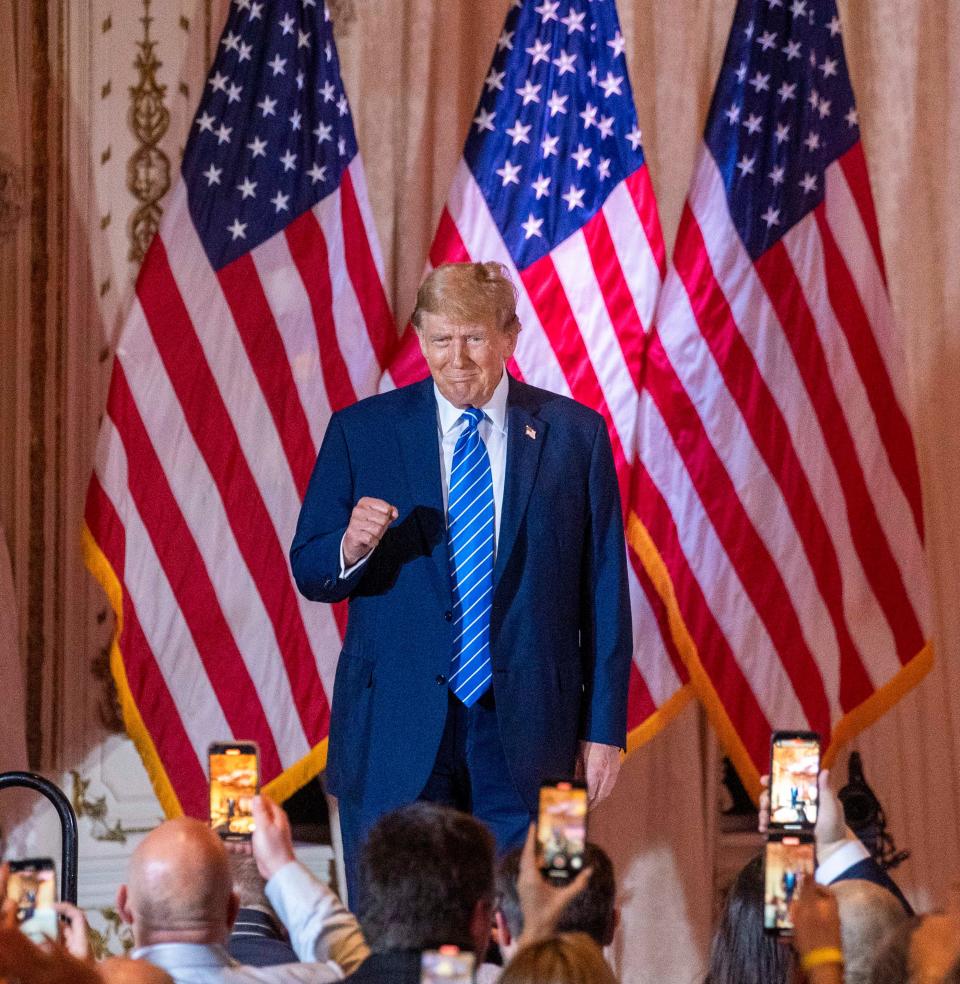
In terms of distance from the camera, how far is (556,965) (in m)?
2.14

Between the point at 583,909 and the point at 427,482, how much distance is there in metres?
1.39

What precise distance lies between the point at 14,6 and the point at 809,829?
3.67 meters

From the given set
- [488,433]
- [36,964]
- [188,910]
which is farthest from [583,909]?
[488,433]

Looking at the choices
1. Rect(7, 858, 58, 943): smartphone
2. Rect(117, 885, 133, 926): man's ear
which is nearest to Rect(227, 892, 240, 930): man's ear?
Rect(117, 885, 133, 926): man's ear

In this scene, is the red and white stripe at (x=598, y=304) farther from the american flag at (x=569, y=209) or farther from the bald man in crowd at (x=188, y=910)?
the bald man in crowd at (x=188, y=910)

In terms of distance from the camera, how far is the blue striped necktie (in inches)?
156

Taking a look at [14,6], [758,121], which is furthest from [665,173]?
[14,6]

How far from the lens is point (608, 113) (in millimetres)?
5188

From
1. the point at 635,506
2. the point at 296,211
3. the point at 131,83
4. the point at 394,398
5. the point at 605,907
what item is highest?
the point at 131,83

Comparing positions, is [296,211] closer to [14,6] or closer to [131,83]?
[131,83]

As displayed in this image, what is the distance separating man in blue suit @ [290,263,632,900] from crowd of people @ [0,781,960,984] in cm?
97

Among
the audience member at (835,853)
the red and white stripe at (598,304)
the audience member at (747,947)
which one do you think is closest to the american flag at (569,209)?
the red and white stripe at (598,304)

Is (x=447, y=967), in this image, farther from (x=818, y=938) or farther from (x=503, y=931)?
(x=503, y=931)

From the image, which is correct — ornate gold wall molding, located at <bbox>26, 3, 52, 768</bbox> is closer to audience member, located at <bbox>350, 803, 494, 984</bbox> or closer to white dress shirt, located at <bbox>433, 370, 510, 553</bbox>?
white dress shirt, located at <bbox>433, 370, 510, 553</bbox>
